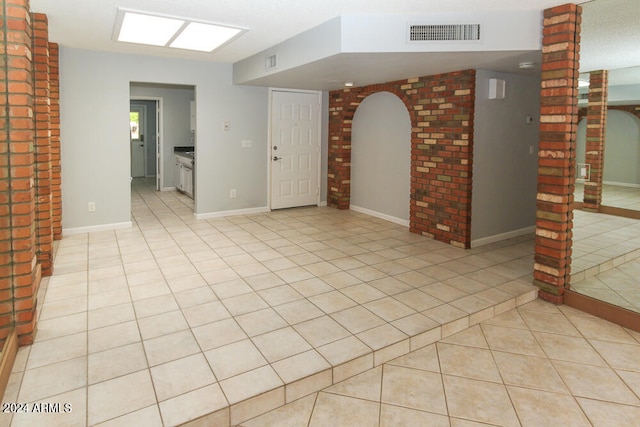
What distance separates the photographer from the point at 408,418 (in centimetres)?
209

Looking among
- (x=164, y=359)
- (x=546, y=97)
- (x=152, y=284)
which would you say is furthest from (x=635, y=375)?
(x=152, y=284)

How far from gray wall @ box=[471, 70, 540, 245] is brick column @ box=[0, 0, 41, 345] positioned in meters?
4.24

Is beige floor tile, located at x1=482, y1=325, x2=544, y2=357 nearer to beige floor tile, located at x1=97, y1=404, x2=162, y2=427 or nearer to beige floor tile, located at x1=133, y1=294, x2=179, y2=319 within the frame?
beige floor tile, located at x1=97, y1=404, x2=162, y2=427

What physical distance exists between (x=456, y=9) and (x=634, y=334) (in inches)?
113

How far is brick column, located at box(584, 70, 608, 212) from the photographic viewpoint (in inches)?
153

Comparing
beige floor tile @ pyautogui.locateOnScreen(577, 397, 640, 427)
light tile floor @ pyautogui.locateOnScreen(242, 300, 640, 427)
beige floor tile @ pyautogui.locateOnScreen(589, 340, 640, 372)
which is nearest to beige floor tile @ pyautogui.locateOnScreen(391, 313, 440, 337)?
light tile floor @ pyautogui.locateOnScreen(242, 300, 640, 427)

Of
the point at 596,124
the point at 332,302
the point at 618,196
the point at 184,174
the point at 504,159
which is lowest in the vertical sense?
the point at 332,302

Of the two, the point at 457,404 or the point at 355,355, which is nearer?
the point at 457,404

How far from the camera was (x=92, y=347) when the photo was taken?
257 cm

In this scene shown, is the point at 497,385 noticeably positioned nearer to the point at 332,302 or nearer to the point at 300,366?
the point at 300,366

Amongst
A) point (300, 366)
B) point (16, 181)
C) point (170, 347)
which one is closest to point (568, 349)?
point (300, 366)

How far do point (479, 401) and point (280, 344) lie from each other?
1.18 meters

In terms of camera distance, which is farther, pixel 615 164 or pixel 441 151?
pixel 441 151

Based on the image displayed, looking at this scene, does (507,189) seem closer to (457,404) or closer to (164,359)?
(457,404)
